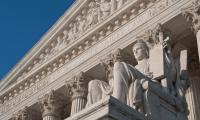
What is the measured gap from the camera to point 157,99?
6.88 meters

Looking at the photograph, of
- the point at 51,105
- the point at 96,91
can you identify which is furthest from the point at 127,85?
the point at 51,105

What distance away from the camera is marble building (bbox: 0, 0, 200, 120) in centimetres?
683

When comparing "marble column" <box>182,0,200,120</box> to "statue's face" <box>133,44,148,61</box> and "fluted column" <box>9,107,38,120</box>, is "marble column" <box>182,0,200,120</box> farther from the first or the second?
"fluted column" <box>9,107,38,120</box>

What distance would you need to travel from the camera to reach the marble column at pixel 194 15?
13.8 metres

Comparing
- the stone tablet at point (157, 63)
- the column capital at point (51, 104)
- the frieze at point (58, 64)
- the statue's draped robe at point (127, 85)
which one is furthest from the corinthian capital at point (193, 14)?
the column capital at point (51, 104)

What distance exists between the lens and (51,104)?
19328mm

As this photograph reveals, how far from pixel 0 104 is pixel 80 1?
8666 millimetres

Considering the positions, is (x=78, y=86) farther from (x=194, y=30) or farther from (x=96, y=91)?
(x=96, y=91)

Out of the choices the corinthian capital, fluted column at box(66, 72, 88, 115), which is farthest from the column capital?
the corinthian capital

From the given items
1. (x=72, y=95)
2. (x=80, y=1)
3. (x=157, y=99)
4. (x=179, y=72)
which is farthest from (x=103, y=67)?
(x=157, y=99)

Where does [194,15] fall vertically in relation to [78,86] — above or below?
above

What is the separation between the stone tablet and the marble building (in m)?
0.02

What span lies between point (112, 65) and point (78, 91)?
8.03 feet

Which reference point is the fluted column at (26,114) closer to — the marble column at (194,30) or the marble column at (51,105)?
the marble column at (51,105)
